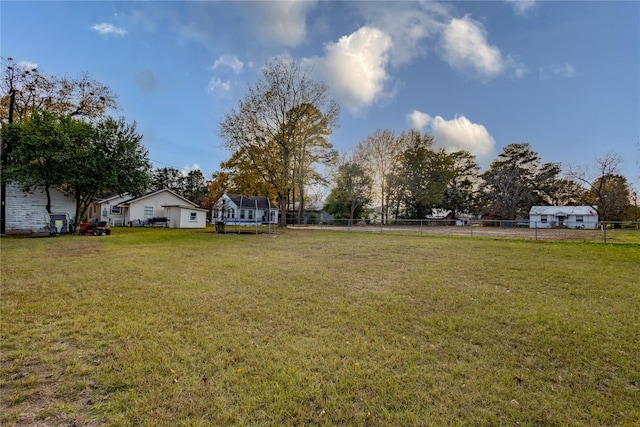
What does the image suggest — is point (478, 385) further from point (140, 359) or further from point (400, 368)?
point (140, 359)

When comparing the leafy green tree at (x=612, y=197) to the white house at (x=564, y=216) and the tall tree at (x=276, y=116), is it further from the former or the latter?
the tall tree at (x=276, y=116)

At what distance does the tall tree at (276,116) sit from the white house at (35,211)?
1182 cm

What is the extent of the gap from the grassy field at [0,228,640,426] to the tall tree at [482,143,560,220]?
36830 millimetres

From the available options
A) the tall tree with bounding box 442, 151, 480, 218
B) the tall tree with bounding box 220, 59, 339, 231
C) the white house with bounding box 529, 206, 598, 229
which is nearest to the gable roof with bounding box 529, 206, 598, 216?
the white house with bounding box 529, 206, 598, 229

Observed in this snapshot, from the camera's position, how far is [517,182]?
37000 millimetres

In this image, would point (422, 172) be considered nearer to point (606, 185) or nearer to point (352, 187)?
point (352, 187)

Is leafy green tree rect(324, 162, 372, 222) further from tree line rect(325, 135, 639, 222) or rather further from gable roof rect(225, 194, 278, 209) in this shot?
gable roof rect(225, 194, 278, 209)

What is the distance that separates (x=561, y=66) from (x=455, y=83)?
4.61 metres

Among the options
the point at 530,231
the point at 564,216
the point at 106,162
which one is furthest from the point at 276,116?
the point at 564,216

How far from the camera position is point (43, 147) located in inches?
593

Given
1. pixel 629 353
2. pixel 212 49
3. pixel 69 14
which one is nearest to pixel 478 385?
pixel 629 353

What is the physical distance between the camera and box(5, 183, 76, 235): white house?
55.5 feet

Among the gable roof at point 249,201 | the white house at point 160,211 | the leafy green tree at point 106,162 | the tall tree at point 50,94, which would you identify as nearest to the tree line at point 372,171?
the gable roof at point 249,201

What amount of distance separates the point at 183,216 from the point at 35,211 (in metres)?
10.3
